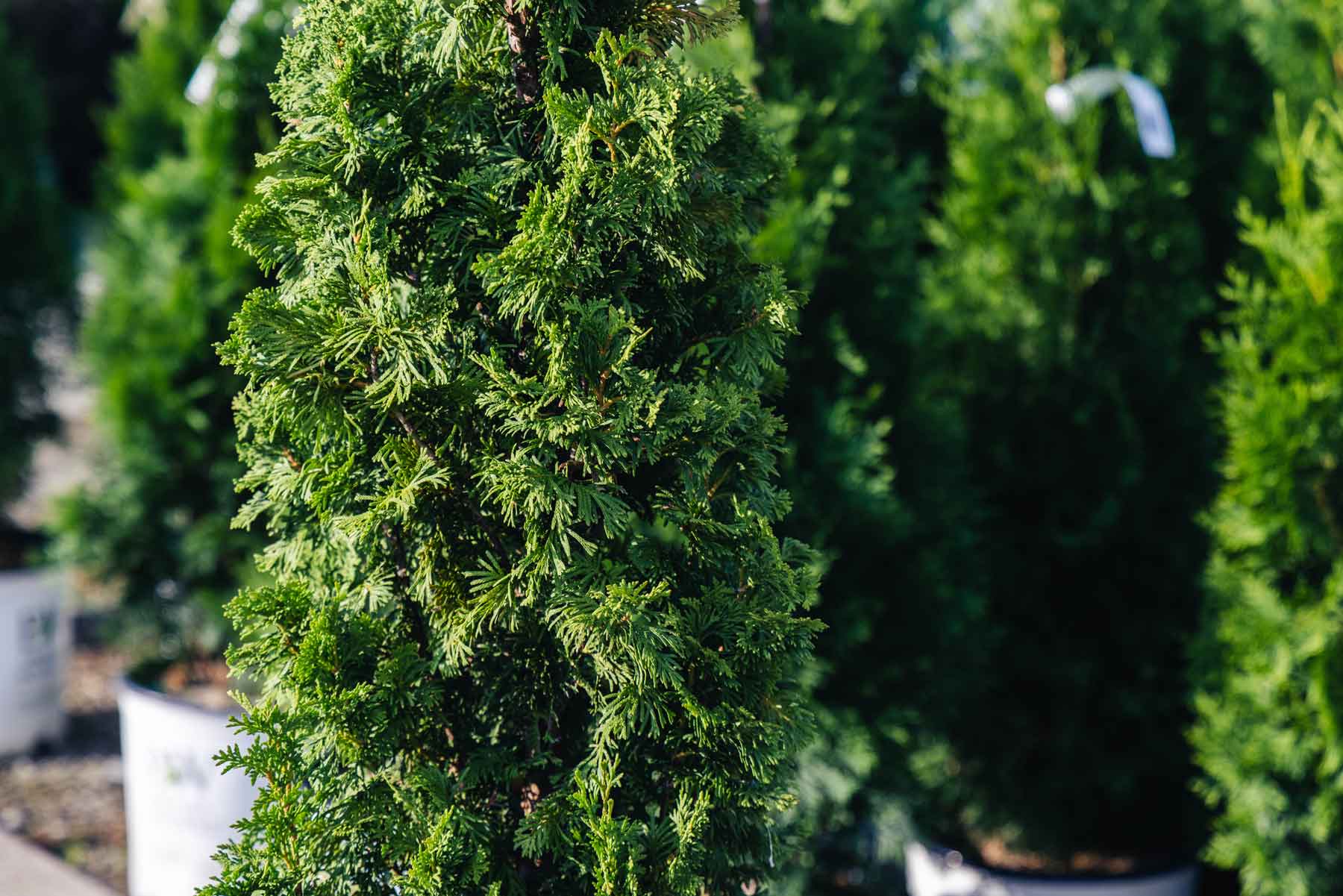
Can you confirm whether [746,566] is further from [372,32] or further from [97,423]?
[97,423]

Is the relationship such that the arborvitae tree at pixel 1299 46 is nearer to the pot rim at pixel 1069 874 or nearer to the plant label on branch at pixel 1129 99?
the plant label on branch at pixel 1129 99

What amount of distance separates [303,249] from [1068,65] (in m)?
3.63

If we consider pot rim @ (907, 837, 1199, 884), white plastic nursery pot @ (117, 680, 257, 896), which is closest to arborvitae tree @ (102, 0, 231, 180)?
white plastic nursery pot @ (117, 680, 257, 896)

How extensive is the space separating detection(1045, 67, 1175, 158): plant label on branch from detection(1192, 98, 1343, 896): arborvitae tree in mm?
371

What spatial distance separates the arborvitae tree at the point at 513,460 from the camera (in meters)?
1.75

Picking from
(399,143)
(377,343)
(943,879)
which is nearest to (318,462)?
(377,343)

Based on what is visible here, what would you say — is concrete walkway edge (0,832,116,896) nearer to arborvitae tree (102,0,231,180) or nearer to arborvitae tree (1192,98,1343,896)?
arborvitae tree (102,0,231,180)

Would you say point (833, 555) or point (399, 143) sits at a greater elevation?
point (399, 143)

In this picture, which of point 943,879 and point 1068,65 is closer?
point 943,879

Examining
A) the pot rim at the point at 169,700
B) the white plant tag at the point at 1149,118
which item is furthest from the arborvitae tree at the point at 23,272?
the white plant tag at the point at 1149,118

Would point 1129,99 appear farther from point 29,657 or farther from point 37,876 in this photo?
point 29,657

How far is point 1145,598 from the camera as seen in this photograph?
4.49 meters

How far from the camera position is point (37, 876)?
13.9 ft

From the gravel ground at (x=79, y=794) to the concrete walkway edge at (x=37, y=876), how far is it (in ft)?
0.28
